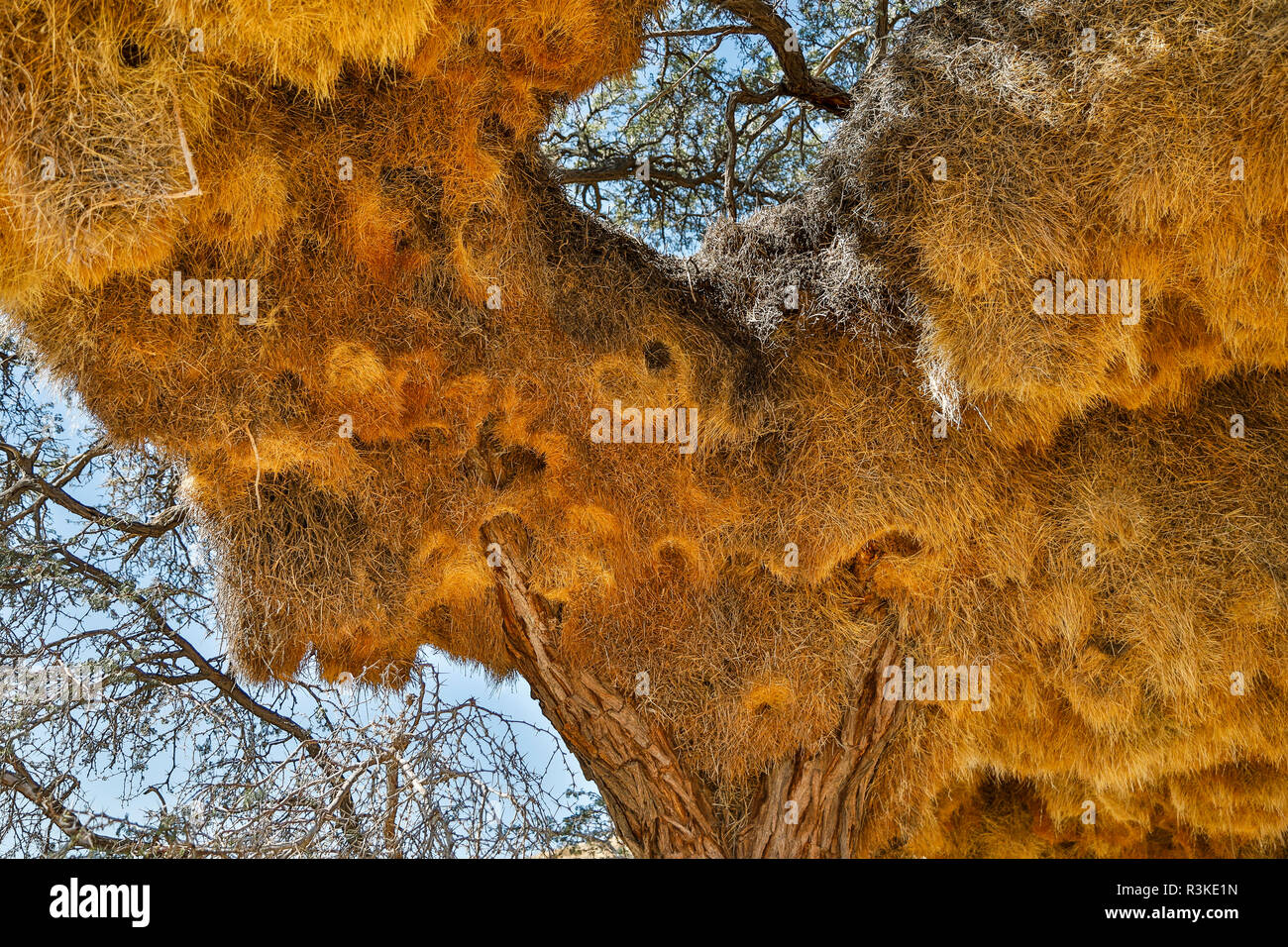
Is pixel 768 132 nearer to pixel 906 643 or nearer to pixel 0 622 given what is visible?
pixel 906 643

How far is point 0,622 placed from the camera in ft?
15.0

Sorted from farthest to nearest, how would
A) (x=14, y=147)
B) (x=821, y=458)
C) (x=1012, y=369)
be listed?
(x=821, y=458) → (x=1012, y=369) → (x=14, y=147)

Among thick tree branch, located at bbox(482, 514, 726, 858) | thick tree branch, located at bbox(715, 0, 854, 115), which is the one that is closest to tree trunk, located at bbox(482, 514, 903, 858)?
thick tree branch, located at bbox(482, 514, 726, 858)

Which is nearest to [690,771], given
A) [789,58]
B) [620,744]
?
[620,744]

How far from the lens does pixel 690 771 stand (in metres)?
4.82

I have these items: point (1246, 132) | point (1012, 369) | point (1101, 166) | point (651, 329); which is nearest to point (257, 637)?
point (651, 329)

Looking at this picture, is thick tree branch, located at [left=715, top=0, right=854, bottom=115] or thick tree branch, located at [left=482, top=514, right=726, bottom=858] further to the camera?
thick tree branch, located at [left=715, top=0, right=854, bottom=115]

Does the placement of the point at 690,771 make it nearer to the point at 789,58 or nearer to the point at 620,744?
the point at 620,744

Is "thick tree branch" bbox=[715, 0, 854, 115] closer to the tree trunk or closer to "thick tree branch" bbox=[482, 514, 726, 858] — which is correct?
"thick tree branch" bbox=[482, 514, 726, 858]

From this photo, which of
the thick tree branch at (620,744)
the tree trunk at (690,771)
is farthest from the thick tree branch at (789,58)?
the tree trunk at (690,771)

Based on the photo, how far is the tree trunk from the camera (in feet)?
15.6

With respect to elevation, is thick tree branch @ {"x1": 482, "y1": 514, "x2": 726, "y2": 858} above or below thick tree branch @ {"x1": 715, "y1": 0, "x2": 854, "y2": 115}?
below

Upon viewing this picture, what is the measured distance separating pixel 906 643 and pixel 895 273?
1.67 meters

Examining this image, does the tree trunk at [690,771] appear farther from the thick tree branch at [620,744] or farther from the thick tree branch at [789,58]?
the thick tree branch at [789,58]
